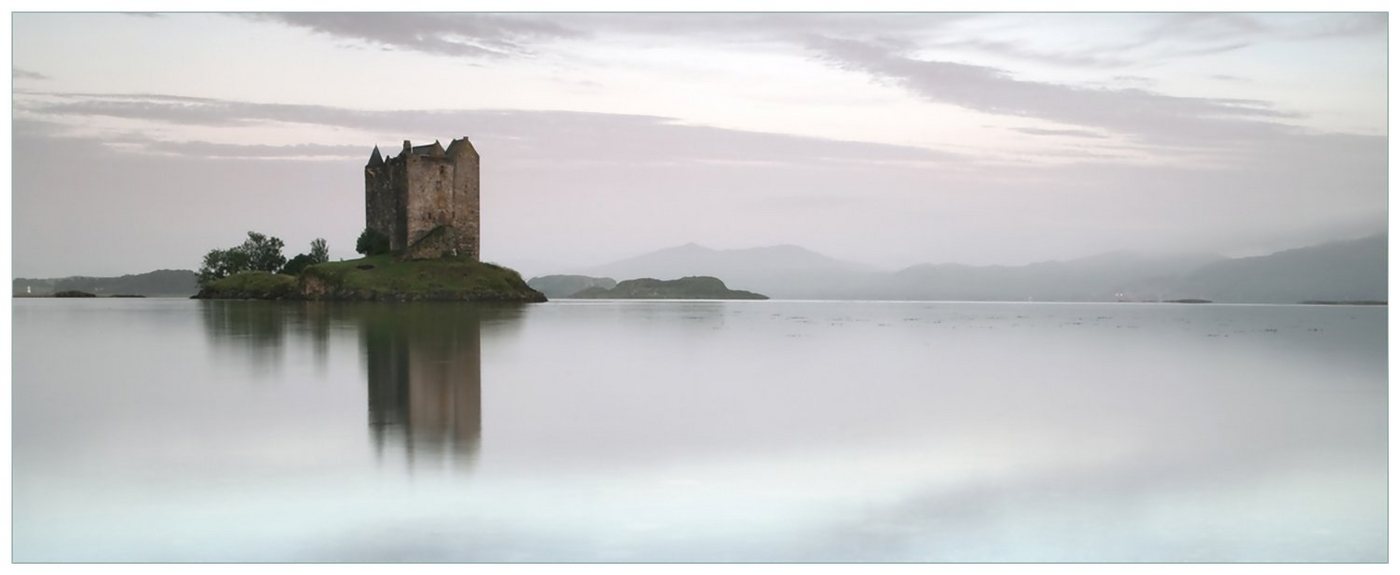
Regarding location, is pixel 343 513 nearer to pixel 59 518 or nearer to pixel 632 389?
pixel 59 518

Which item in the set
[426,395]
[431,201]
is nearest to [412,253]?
[431,201]

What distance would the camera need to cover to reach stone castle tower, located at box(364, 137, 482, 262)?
243ft

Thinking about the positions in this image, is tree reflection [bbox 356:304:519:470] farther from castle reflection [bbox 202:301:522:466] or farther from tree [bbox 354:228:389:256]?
tree [bbox 354:228:389:256]

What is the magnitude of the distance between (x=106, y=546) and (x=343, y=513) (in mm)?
1147

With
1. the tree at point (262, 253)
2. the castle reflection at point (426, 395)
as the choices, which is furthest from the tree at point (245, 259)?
the castle reflection at point (426, 395)

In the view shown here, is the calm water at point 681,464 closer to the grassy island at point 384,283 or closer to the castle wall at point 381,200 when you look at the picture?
the grassy island at point 384,283

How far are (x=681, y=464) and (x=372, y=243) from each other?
239 ft

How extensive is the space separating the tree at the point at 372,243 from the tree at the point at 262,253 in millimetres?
9094

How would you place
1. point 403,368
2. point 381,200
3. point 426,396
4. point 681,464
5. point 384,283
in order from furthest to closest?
point 381,200, point 384,283, point 403,368, point 426,396, point 681,464

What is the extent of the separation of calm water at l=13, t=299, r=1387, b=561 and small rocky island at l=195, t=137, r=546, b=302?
55.3 meters

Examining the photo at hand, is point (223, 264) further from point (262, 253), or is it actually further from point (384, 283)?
point (384, 283)

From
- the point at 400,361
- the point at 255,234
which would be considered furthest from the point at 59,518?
the point at 255,234

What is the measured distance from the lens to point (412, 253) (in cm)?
7319

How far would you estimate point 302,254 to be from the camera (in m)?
79.7
